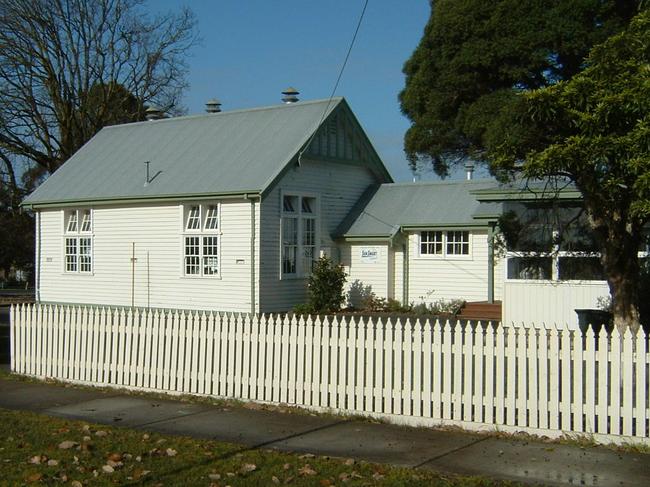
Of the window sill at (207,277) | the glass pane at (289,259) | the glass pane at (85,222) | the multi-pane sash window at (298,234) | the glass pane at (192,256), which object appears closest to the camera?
the window sill at (207,277)

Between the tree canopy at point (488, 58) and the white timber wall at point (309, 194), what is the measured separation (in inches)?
280

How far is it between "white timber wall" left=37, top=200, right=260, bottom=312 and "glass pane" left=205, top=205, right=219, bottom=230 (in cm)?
48

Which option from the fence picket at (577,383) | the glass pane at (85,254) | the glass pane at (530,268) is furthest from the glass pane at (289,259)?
the fence picket at (577,383)

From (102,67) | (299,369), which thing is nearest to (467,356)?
(299,369)

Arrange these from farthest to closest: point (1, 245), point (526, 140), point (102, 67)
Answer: point (1, 245)
point (102, 67)
point (526, 140)

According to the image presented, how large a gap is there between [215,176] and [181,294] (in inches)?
143

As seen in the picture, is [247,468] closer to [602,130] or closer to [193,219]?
[602,130]

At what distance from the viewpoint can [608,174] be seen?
11492 millimetres

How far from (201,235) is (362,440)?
16.5 metres

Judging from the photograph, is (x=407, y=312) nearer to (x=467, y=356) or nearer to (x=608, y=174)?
(x=608, y=174)

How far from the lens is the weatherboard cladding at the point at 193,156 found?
2472 cm

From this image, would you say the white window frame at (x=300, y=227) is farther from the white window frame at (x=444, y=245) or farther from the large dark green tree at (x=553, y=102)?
the large dark green tree at (x=553, y=102)

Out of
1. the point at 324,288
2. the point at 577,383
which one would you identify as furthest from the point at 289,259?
the point at 577,383

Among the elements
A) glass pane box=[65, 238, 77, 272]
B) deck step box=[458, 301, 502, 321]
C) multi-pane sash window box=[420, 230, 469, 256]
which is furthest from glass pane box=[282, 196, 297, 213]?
glass pane box=[65, 238, 77, 272]
